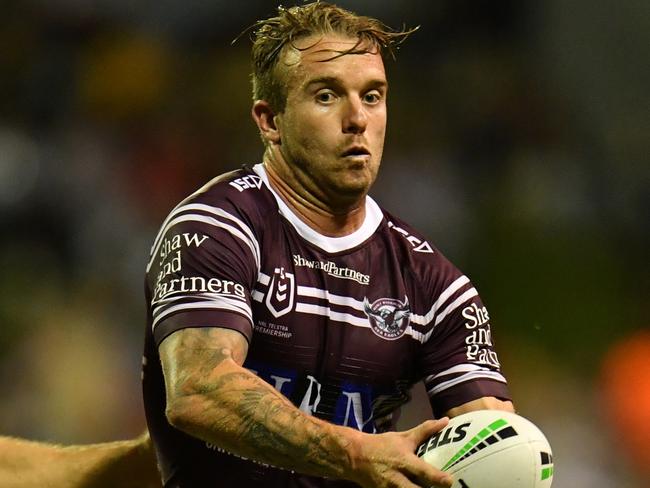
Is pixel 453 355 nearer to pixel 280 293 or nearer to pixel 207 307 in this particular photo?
pixel 280 293

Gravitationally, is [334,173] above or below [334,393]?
above

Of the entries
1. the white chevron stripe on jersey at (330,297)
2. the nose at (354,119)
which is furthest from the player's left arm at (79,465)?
the nose at (354,119)

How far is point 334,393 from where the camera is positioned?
4.04 m

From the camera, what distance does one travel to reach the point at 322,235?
4172 millimetres

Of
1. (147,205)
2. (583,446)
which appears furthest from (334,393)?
(147,205)

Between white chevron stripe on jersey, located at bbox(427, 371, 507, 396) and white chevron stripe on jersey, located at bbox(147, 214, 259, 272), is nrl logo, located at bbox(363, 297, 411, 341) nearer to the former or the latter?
white chevron stripe on jersey, located at bbox(427, 371, 507, 396)

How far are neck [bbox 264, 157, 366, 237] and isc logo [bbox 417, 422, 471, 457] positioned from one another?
96 cm

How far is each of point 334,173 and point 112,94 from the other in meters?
5.11

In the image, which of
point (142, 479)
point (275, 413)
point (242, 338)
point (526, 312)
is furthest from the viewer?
point (526, 312)

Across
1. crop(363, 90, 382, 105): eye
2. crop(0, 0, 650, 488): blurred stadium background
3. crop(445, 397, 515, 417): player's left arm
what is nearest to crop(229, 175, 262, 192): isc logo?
crop(363, 90, 382, 105): eye

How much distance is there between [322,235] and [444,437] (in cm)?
97

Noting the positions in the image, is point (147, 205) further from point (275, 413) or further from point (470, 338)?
point (275, 413)

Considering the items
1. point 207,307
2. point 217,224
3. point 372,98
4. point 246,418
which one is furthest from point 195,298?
point 372,98

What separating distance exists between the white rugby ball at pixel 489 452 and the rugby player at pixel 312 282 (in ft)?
1.28
